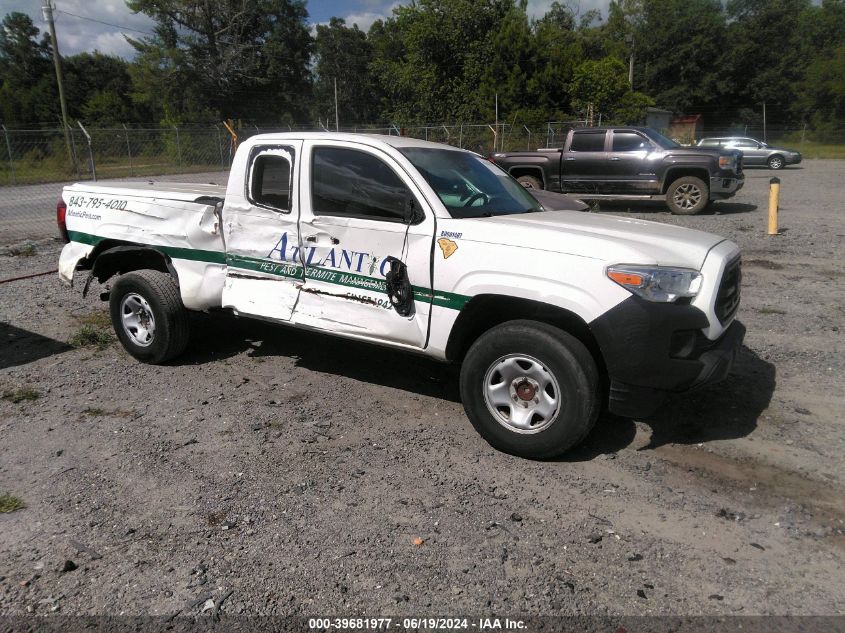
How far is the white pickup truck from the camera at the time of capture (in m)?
3.63

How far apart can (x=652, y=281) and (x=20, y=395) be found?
4.68 m

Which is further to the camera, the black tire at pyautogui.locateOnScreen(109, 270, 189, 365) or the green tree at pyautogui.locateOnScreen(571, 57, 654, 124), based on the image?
the green tree at pyautogui.locateOnScreen(571, 57, 654, 124)

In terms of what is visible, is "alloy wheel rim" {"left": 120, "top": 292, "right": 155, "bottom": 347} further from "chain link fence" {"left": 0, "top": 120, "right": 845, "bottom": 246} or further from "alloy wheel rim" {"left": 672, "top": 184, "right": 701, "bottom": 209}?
"chain link fence" {"left": 0, "top": 120, "right": 845, "bottom": 246}

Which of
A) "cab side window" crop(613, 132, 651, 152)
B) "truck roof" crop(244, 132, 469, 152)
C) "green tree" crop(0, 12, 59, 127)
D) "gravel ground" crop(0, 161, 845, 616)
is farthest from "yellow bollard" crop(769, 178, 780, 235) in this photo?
"green tree" crop(0, 12, 59, 127)

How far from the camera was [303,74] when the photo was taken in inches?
2274

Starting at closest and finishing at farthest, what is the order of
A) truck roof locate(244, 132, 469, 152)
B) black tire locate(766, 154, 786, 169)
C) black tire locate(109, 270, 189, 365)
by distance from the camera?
1. truck roof locate(244, 132, 469, 152)
2. black tire locate(109, 270, 189, 365)
3. black tire locate(766, 154, 786, 169)

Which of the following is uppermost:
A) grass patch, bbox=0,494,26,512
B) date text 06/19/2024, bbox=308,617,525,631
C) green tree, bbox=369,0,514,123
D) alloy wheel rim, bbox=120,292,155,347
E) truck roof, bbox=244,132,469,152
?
green tree, bbox=369,0,514,123

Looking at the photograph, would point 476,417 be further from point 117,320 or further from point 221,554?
point 117,320

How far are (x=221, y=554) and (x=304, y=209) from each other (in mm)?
2493

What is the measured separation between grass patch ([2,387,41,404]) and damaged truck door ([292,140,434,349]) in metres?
2.17

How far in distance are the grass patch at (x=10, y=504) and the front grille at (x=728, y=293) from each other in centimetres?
403

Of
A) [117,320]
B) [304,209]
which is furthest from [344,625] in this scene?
[117,320]

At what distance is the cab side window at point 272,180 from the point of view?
4863 millimetres

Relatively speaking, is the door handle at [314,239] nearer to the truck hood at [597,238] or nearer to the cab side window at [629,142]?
the truck hood at [597,238]
